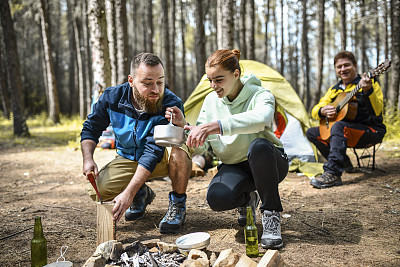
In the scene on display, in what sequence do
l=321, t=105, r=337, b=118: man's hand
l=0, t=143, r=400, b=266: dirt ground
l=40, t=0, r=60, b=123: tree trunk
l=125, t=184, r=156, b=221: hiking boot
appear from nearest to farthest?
l=0, t=143, r=400, b=266: dirt ground < l=125, t=184, r=156, b=221: hiking boot < l=321, t=105, r=337, b=118: man's hand < l=40, t=0, r=60, b=123: tree trunk

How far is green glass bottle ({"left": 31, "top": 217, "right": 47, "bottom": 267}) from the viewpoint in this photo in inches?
71.3

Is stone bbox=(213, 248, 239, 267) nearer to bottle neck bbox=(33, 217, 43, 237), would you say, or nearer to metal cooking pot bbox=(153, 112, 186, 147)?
metal cooking pot bbox=(153, 112, 186, 147)

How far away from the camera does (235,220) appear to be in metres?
2.67

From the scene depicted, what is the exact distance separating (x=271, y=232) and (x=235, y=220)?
0.60 meters

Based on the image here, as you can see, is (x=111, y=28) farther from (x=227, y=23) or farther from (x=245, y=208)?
(x=245, y=208)

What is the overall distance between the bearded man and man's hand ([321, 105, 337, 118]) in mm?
2290

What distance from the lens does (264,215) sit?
215 centimetres

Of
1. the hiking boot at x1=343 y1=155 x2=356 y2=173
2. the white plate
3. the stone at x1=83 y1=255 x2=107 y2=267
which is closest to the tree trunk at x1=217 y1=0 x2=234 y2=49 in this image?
the hiking boot at x1=343 y1=155 x2=356 y2=173

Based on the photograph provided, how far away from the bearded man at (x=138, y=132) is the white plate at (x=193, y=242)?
47 cm

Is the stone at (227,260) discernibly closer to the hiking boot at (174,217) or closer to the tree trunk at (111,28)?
the hiking boot at (174,217)

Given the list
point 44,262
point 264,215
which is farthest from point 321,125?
point 44,262

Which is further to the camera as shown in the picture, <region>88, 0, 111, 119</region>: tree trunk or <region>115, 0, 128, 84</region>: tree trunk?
<region>115, 0, 128, 84</region>: tree trunk

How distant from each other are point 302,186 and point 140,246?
2.53 meters

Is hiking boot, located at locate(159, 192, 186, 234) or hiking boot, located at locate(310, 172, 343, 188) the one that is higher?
hiking boot, located at locate(159, 192, 186, 234)
